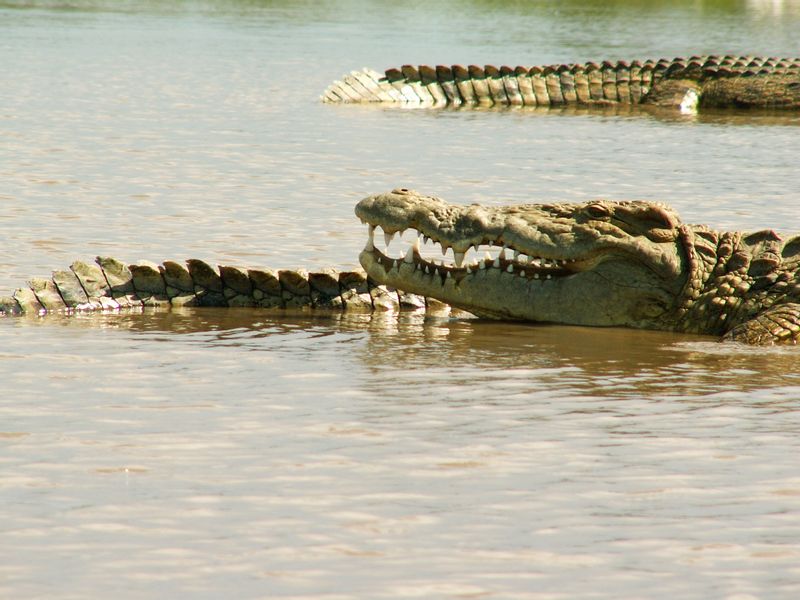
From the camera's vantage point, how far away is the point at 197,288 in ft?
24.3

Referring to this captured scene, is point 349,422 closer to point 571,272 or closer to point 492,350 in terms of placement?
point 492,350

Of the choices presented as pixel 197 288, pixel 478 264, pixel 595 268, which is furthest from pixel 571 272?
pixel 197 288

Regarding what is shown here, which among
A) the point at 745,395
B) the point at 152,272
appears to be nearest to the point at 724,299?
the point at 745,395

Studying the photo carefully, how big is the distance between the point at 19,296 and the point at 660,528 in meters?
4.08

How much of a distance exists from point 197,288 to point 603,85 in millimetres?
13570

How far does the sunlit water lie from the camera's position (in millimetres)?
3617

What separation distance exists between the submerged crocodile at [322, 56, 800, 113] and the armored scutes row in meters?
11.9

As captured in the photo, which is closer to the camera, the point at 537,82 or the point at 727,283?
the point at 727,283

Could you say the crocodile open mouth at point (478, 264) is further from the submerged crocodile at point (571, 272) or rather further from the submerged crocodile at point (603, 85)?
the submerged crocodile at point (603, 85)

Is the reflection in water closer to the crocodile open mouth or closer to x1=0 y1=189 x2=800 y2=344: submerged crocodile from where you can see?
x1=0 y1=189 x2=800 y2=344: submerged crocodile


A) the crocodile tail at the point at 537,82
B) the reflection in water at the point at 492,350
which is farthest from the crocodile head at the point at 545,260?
the crocodile tail at the point at 537,82

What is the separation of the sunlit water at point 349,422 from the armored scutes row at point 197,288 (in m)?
0.19

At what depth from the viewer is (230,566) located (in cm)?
355

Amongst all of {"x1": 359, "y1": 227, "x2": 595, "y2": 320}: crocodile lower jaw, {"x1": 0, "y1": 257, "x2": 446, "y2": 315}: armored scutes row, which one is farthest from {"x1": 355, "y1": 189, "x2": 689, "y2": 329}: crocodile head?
{"x1": 0, "y1": 257, "x2": 446, "y2": 315}: armored scutes row
